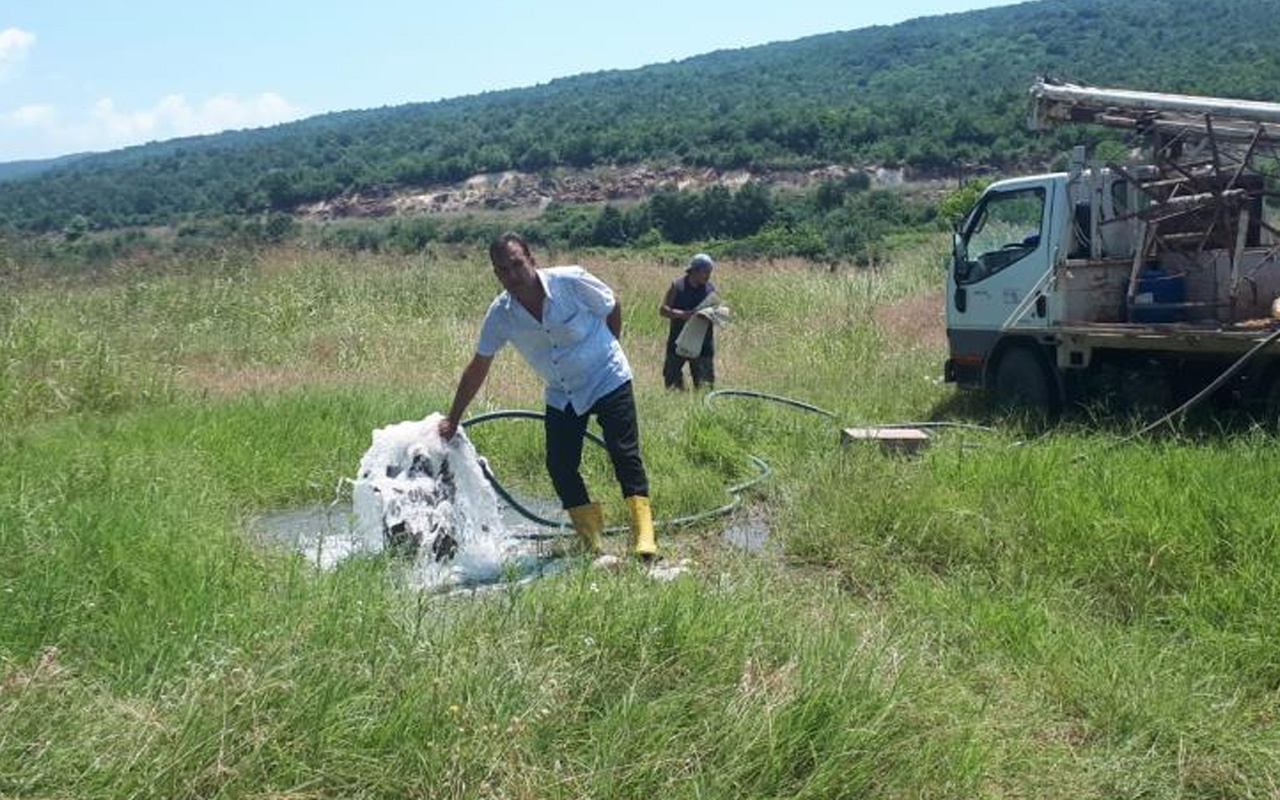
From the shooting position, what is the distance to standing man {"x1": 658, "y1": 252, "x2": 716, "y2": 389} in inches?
440

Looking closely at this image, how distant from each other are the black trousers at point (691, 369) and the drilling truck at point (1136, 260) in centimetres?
254

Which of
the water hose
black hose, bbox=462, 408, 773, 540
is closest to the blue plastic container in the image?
the water hose

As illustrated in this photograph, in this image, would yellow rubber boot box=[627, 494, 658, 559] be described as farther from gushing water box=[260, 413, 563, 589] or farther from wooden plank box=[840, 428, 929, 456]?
wooden plank box=[840, 428, 929, 456]

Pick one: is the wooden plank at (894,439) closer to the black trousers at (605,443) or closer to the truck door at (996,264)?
the black trousers at (605,443)

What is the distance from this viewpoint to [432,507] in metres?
5.81

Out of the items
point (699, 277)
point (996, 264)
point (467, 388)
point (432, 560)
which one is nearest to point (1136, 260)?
point (996, 264)

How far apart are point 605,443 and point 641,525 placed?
0.51 m

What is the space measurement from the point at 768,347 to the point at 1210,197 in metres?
6.55

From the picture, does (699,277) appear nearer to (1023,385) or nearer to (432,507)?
(1023,385)

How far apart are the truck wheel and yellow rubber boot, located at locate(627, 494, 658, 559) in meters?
4.68

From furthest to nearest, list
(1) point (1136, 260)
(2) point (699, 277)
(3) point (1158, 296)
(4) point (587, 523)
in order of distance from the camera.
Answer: (2) point (699, 277), (3) point (1158, 296), (1) point (1136, 260), (4) point (587, 523)

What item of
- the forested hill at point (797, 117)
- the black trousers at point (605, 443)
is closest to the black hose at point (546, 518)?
the black trousers at point (605, 443)

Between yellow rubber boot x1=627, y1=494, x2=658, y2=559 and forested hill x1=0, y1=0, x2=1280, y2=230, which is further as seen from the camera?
forested hill x1=0, y1=0, x2=1280, y2=230

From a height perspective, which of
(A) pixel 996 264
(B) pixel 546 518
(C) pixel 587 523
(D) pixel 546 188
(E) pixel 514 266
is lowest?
(D) pixel 546 188
